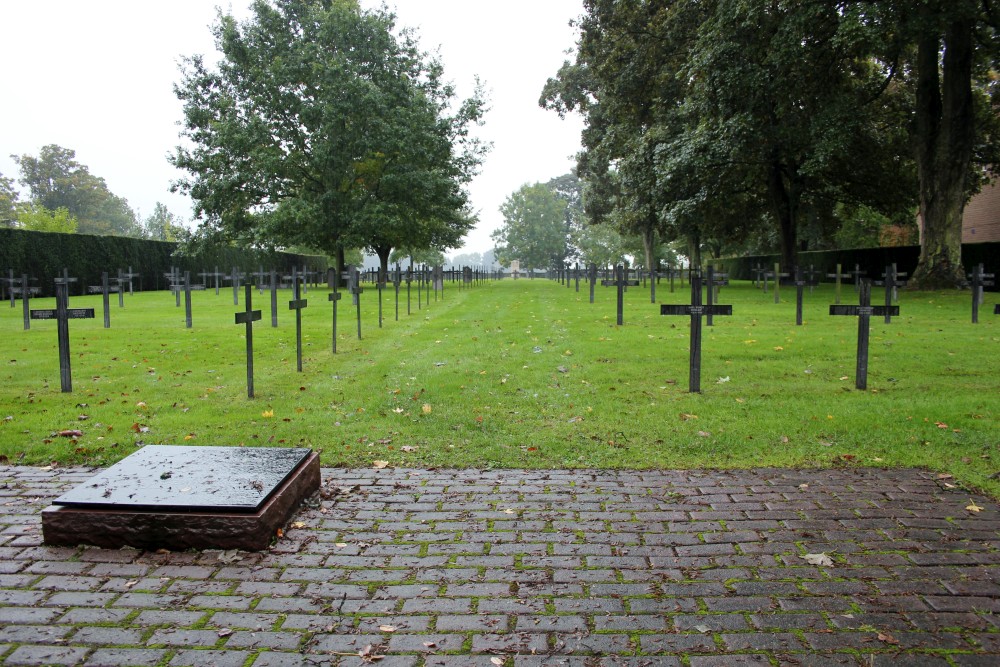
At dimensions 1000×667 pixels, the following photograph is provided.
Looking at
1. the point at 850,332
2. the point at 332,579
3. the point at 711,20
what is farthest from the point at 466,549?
the point at 711,20

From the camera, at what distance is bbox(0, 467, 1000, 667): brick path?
269 cm

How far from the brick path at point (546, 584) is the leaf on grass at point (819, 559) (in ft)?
0.18

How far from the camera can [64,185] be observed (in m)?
73.1

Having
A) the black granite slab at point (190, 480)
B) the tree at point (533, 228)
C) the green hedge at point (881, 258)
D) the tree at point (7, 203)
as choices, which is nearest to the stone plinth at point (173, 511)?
the black granite slab at point (190, 480)

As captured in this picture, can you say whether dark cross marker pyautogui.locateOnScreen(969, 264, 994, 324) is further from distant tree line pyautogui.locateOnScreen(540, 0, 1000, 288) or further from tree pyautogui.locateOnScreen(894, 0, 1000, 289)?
tree pyautogui.locateOnScreen(894, 0, 1000, 289)

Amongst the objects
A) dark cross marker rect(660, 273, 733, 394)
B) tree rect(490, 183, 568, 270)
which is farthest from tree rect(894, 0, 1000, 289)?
tree rect(490, 183, 568, 270)

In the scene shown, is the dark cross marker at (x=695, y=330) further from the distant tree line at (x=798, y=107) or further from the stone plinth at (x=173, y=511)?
the distant tree line at (x=798, y=107)

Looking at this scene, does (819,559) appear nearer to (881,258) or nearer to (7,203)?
(881,258)

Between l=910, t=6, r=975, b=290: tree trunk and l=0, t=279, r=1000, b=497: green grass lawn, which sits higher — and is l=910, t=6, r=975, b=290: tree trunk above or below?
above

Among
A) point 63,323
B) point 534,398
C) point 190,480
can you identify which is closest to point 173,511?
point 190,480

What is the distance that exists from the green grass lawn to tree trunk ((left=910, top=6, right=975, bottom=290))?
10.6m

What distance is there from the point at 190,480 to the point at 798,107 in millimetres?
25806

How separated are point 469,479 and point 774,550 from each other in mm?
2066

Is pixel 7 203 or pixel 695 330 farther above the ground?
pixel 7 203
